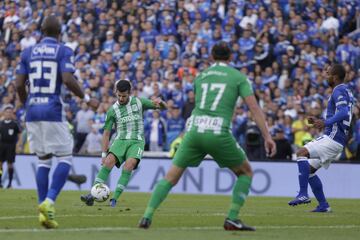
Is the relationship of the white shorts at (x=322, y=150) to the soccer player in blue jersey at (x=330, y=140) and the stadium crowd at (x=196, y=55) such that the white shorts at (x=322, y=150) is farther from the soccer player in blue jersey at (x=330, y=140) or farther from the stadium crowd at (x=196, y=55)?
the stadium crowd at (x=196, y=55)

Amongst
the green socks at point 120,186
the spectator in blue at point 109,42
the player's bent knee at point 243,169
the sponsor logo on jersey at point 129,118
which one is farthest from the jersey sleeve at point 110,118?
the spectator in blue at point 109,42

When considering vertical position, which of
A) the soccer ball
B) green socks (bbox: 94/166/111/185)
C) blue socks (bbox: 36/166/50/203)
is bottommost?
the soccer ball

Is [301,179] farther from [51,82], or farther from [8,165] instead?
[8,165]

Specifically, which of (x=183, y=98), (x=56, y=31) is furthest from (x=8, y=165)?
(x=56, y=31)

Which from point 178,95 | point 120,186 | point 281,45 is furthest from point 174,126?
point 120,186

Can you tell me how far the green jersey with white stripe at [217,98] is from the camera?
39.8ft

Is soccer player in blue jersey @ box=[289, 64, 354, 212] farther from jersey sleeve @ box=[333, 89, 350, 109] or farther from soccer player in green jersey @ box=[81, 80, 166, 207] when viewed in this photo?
soccer player in green jersey @ box=[81, 80, 166, 207]

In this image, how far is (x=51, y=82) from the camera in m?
12.8

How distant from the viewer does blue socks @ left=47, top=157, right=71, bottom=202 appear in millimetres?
12500

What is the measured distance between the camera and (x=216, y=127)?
12102mm

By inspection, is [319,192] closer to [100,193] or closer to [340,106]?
[340,106]

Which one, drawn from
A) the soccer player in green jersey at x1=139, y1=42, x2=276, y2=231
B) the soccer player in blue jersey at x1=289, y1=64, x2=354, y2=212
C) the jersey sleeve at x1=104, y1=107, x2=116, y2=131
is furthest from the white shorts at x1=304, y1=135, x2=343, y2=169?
the soccer player in green jersey at x1=139, y1=42, x2=276, y2=231

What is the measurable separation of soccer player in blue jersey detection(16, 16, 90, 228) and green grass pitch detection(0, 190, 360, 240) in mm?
946

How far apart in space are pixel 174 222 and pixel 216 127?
7.22ft
